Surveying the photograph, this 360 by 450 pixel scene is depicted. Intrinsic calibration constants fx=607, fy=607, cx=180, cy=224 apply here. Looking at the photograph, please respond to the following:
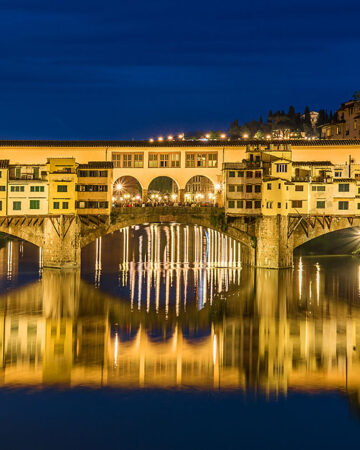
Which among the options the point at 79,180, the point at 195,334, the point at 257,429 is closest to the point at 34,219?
the point at 79,180

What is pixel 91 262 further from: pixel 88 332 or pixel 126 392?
pixel 126 392

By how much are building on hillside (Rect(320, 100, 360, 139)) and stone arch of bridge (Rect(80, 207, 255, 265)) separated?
106ft

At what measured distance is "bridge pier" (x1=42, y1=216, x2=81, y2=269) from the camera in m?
44.6

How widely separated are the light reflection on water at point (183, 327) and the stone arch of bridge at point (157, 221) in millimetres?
2669

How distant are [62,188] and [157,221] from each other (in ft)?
25.4

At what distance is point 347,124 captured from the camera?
76.8 metres

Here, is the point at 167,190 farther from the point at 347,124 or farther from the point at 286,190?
the point at 286,190

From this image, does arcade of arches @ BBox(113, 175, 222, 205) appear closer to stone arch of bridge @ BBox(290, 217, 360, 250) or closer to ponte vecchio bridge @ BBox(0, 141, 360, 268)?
ponte vecchio bridge @ BBox(0, 141, 360, 268)

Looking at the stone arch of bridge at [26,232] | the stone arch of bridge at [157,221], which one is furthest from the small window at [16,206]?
the stone arch of bridge at [157,221]

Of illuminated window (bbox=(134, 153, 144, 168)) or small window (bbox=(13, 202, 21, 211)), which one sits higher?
illuminated window (bbox=(134, 153, 144, 168))

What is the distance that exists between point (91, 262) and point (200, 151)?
1339 cm

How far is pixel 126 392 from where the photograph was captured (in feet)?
70.7

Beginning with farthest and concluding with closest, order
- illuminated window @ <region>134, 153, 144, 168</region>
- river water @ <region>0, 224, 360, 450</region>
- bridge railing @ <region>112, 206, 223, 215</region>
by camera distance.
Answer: illuminated window @ <region>134, 153, 144, 168</region>
bridge railing @ <region>112, 206, 223, 215</region>
river water @ <region>0, 224, 360, 450</region>

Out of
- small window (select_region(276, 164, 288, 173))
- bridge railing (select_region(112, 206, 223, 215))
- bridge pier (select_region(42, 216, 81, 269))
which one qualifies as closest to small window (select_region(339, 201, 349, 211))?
small window (select_region(276, 164, 288, 173))
